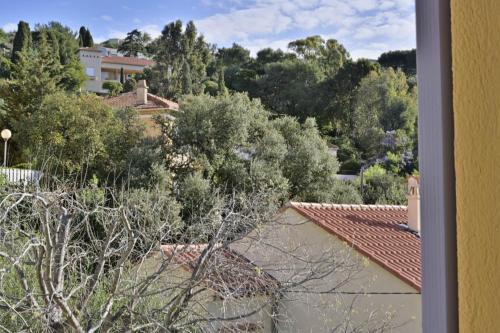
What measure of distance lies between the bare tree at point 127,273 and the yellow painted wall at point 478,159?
4.00 metres

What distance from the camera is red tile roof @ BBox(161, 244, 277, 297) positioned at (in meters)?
5.50

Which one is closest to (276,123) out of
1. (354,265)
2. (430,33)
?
(354,265)

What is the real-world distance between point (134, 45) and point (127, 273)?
49206mm

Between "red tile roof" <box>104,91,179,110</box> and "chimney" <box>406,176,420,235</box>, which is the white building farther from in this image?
"chimney" <box>406,176,420,235</box>

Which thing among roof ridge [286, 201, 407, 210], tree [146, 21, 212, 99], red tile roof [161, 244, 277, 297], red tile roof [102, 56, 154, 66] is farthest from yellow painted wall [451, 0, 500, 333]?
red tile roof [102, 56, 154, 66]

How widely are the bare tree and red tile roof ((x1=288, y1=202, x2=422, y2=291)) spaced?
114cm

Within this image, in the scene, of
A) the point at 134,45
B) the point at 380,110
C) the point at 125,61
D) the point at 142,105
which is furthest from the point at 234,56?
the point at 134,45

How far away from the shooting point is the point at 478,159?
61cm

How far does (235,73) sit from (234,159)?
1974cm

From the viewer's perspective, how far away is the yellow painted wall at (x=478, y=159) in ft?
1.94

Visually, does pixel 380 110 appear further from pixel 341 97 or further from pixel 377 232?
pixel 377 232

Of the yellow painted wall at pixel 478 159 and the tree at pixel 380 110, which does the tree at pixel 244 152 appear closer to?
the tree at pixel 380 110

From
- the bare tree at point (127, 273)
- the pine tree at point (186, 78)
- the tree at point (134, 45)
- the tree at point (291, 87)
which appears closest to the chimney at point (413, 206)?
the bare tree at point (127, 273)

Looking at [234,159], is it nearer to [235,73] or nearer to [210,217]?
[210,217]
